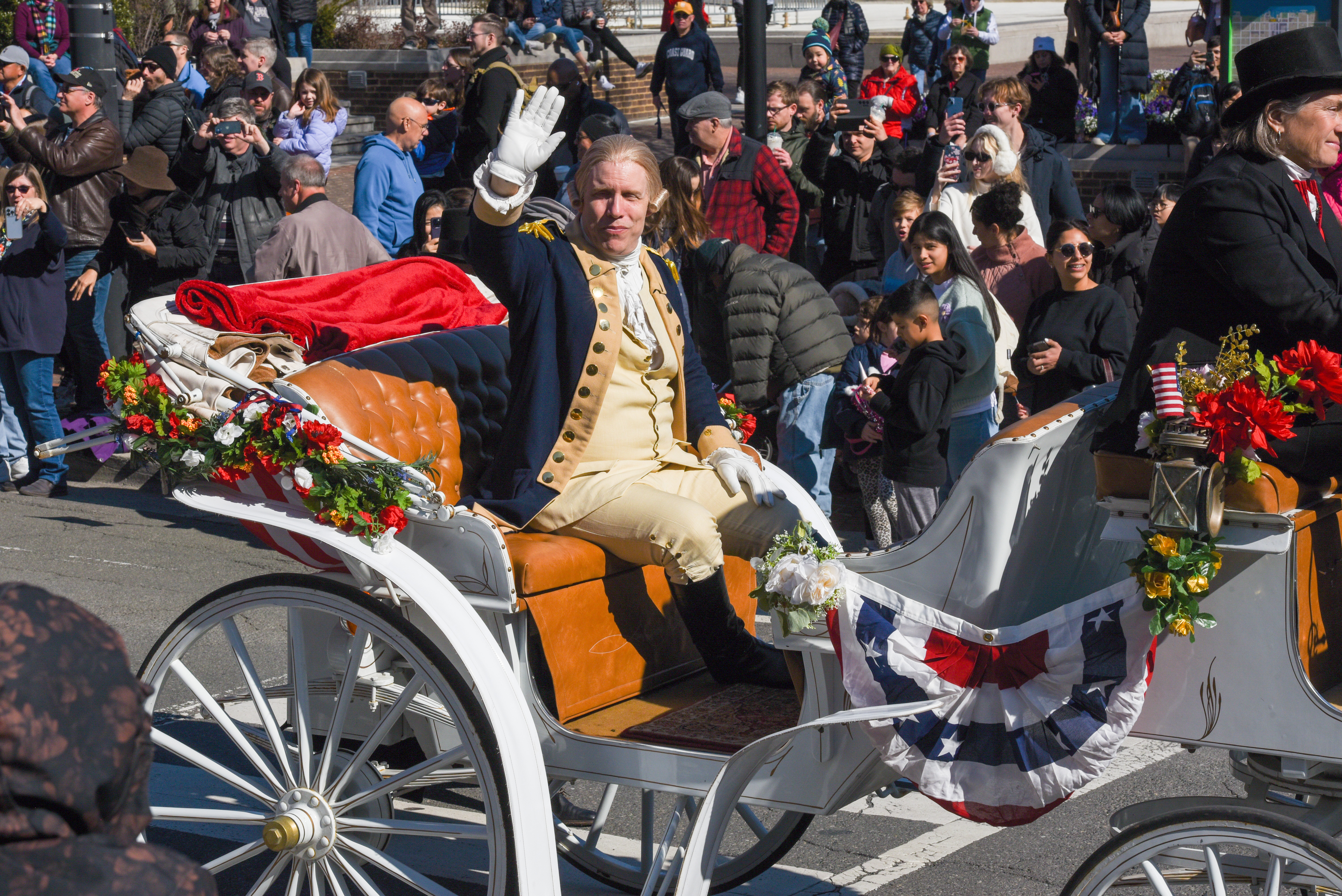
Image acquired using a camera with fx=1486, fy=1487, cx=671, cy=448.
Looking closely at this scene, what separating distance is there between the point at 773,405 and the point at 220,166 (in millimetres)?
4338

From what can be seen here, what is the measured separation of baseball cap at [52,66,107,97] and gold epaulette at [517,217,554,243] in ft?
22.7

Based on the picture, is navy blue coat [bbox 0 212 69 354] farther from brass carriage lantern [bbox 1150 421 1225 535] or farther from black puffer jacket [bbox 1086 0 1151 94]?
brass carriage lantern [bbox 1150 421 1225 535]

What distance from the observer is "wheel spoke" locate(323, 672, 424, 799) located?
3430 millimetres

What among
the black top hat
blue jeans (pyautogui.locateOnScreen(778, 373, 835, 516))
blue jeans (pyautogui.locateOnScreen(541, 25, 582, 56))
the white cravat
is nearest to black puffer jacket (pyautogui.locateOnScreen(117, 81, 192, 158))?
blue jeans (pyautogui.locateOnScreen(778, 373, 835, 516))

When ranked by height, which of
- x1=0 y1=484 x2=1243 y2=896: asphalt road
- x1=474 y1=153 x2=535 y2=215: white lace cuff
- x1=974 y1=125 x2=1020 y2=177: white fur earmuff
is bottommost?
x1=0 y1=484 x2=1243 y2=896: asphalt road

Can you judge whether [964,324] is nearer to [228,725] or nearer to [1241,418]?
[1241,418]

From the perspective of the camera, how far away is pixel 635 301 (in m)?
4.08

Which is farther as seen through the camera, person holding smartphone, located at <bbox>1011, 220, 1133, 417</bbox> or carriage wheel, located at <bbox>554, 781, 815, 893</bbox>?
person holding smartphone, located at <bbox>1011, 220, 1133, 417</bbox>

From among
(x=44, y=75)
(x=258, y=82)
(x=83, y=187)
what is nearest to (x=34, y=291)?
(x=83, y=187)

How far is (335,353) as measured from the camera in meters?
4.52

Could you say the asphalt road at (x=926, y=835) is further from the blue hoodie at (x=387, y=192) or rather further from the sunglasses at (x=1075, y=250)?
the blue hoodie at (x=387, y=192)

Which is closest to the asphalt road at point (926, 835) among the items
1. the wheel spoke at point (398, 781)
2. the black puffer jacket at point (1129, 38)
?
the wheel spoke at point (398, 781)

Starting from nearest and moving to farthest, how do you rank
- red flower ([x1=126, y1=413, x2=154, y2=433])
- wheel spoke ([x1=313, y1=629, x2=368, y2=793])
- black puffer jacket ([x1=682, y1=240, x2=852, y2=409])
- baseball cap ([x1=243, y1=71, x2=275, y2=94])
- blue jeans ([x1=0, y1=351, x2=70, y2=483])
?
wheel spoke ([x1=313, y1=629, x2=368, y2=793]) → red flower ([x1=126, y1=413, x2=154, y2=433]) → black puffer jacket ([x1=682, y1=240, x2=852, y2=409]) → blue jeans ([x1=0, y1=351, x2=70, y2=483]) → baseball cap ([x1=243, y1=71, x2=275, y2=94])

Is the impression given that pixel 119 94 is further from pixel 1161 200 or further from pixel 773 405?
pixel 1161 200
